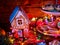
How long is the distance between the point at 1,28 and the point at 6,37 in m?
0.12

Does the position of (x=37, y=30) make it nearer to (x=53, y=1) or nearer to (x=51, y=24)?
(x=51, y=24)

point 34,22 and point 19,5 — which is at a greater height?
point 19,5

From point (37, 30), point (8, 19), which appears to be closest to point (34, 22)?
point (37, 30)

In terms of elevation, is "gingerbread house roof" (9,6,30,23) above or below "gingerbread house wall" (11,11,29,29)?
above

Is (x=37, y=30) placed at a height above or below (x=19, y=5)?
below

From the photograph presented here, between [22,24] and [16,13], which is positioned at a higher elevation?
[16,13]

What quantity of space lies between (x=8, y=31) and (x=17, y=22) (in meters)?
0.15

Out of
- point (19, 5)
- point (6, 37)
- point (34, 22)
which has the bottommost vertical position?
point (6, 37)

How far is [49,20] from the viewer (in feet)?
9.39

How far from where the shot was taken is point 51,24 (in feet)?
9.39

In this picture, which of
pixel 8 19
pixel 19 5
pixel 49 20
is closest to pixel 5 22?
pixel 8 19

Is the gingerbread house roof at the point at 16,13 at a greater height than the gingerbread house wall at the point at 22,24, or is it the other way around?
the gingerbread house roof at the point at 16,13

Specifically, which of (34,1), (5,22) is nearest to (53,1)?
(34,1)

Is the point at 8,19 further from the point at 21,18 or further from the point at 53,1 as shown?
the point at 53,1
